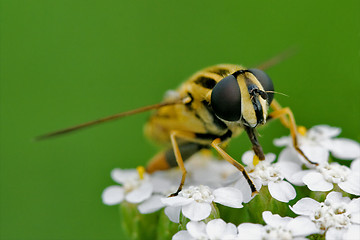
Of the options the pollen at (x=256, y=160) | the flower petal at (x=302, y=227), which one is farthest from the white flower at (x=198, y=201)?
the flower petal at (x=302, y=227)

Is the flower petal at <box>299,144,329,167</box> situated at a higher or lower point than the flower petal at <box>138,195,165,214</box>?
lower

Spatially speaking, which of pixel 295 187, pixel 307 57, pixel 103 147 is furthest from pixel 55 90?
pixel 295 187

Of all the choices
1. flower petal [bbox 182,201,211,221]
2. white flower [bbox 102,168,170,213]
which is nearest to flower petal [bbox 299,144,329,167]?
flower petal [bbox 182,201,211,221]

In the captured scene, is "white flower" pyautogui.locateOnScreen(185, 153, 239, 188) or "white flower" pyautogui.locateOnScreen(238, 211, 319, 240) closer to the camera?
→ "white flower" pyautogui.locateOnScreen(238, 211, 319, 240)

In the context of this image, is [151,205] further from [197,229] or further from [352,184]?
[352,184]

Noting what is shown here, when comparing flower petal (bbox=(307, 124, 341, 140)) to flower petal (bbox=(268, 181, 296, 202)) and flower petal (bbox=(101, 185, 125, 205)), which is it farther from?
flower petal (bbox=(101, 185, 125, 205))

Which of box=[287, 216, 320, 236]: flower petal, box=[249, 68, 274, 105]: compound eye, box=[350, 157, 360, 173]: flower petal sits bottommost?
box=[350, 157, 360, 173]: flower petal

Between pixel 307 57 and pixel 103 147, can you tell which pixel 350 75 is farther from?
pixel 103 147

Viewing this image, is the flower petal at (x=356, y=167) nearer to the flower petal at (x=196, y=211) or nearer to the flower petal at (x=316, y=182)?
the flower petal at (x=316, y=182)
